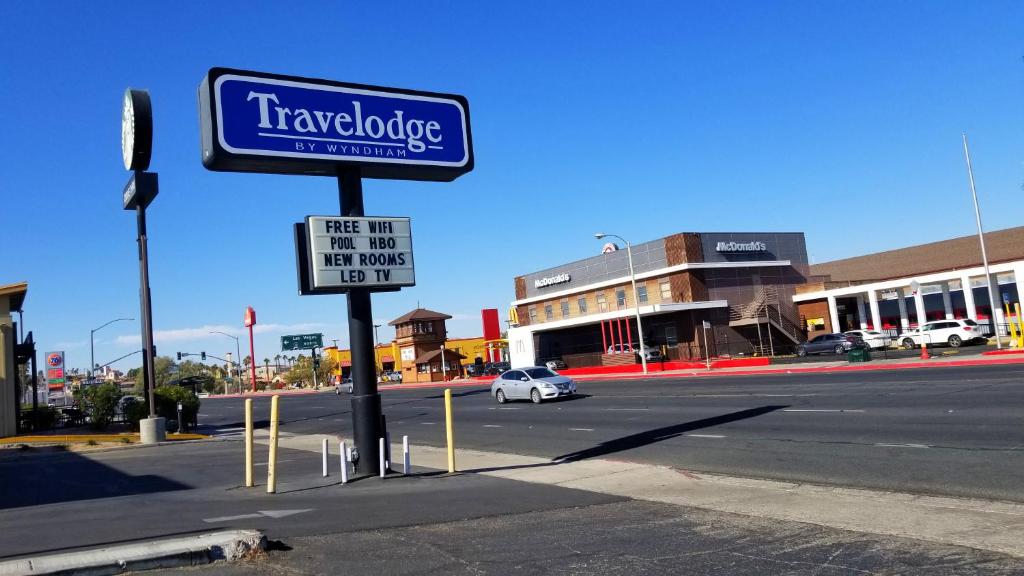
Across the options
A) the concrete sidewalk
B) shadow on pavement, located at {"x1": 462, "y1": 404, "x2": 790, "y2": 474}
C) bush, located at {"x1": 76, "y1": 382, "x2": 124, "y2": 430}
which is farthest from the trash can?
bush, located at {"x1": 76, "y1": 382, "x2": 124, "y2": 430}

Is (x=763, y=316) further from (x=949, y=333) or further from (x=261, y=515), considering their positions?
(x=261, y=515)

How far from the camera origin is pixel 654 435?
1672cm

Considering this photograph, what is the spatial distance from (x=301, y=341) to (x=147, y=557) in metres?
108

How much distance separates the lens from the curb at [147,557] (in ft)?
18.4

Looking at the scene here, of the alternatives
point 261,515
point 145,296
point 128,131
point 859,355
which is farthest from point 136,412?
point 859,355

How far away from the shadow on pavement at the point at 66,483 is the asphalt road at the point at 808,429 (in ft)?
23.4

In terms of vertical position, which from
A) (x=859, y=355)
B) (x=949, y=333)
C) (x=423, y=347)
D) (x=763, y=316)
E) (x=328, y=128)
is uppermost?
(x=328, y=128)

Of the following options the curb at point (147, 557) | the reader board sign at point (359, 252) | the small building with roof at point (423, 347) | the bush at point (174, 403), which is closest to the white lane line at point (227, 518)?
the curb at point (147, 557)

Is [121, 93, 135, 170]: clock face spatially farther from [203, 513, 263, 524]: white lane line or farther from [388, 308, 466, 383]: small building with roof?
[388, 308, 466, 383]: small building with roof

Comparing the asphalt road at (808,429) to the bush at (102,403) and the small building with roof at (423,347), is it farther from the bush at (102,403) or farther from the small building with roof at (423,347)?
the small building with roof at (423,347)

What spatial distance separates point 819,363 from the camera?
125 feet

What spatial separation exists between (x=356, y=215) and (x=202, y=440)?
619 inches

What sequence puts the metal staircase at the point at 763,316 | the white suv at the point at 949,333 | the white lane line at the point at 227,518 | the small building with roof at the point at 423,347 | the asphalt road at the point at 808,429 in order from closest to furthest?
1. the white lane line at the point at 227,518
2. the asphalt road at the point at 808,429
3. the white suv at the point at 949,333
4. the metal staircase at the point at 763,316
5. the small building with roof at the point at 423,347

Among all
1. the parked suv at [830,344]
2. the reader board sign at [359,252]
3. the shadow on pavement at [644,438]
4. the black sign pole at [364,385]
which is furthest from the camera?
the parked suv at [830,344]
